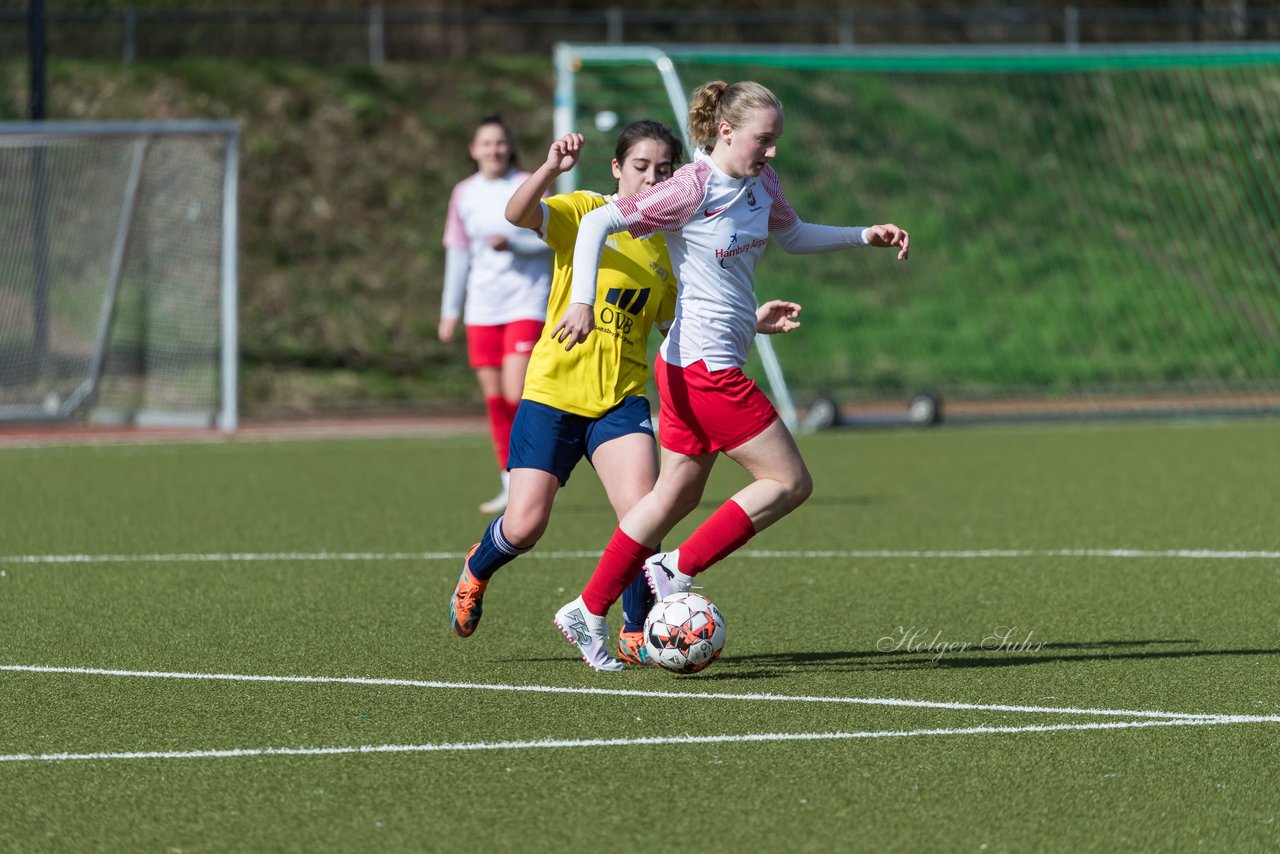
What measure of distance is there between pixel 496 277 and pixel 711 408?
14.4 ft

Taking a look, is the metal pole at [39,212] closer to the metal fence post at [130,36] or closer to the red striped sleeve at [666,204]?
the metal fence post at [130,36]

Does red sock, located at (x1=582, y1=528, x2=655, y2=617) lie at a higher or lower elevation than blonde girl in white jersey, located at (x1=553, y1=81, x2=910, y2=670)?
lower

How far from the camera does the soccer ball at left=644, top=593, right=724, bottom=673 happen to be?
5.94 metres

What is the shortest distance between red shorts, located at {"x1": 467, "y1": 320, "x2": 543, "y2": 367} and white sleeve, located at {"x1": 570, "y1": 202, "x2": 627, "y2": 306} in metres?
4.24

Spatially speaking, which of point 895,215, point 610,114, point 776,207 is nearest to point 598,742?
point 776,207

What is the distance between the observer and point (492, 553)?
632 centimetres

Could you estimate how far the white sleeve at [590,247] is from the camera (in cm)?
572

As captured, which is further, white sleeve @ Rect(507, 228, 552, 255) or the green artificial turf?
white sleeve @ Rect(507, 228, 552, 255)

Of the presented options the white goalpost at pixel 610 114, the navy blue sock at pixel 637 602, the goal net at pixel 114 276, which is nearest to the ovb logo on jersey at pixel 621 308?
the navy blue sock at pixel 637 602

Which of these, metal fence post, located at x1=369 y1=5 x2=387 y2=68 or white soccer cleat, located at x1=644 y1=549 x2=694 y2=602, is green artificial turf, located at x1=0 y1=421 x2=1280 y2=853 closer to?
white soccer cleat, located at x1=644 y1=549 x2=694 y2=602

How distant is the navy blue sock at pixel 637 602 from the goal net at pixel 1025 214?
10.1 meters

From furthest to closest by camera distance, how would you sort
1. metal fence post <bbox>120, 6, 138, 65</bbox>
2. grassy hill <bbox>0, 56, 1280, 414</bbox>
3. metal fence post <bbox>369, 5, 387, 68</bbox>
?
metal fence post <bbox>369, 5, 387, 68</bbox>
metal fence post <bbox>120, 6, 138, 65</bbox>
grassy hill <bbox>0, 56, 1280, 414</bbox>

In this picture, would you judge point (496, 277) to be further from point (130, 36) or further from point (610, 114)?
point (130, 36)

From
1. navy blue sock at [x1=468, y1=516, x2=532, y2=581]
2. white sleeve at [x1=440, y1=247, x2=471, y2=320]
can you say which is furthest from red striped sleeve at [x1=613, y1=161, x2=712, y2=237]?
white sleeve at [x1=440, y1=247, x2=471, y2=320]
